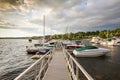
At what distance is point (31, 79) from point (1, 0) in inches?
341

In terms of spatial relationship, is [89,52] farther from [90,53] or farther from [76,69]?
[76,69]

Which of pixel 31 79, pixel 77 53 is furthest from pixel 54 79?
pixel 77 53

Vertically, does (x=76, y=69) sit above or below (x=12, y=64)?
above

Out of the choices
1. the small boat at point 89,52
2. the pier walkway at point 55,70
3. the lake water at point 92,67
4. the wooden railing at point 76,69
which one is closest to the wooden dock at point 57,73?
the pier walkway at point 55,70

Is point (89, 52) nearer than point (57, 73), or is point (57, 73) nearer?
point (57, 73)

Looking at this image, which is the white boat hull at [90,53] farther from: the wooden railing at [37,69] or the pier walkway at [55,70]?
the wooden railing at [37,69]

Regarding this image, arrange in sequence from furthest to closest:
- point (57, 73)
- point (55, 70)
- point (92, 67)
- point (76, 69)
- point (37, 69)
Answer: point (92, 67)
point (55, 70)
point (57, 73)
point (37, 69)
point (76, 69)

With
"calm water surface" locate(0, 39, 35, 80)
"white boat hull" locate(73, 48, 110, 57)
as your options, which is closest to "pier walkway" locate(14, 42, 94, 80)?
"calm water surface" locate(0, 39, 35, 80)

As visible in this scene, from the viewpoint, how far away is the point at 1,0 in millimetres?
14016

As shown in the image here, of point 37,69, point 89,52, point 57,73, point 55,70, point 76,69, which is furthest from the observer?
point 89,52

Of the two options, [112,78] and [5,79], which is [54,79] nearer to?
[112,78]

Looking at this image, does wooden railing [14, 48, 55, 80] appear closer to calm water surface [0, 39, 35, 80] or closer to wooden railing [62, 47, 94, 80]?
wooden railing [62, 47, 94, 80]

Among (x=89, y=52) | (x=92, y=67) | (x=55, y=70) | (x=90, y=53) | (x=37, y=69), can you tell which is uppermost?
(x=37, y=69)

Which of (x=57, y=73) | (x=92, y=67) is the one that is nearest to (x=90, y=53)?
(x=92, y=67)
